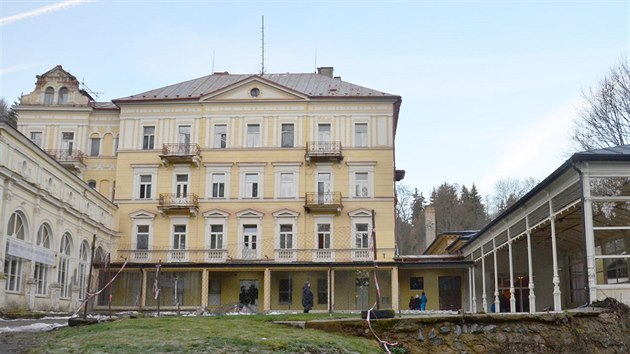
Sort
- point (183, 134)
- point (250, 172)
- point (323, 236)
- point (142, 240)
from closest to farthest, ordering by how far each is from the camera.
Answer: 1. point (323, 236)
2. point (142, 240)
3. point (250, 172)
4. point (183, 134)

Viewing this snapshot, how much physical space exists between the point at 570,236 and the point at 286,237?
19823 mm

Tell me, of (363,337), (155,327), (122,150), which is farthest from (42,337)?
(122,150)

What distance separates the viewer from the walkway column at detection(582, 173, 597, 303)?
A: 17.4 m

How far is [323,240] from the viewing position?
44312 millimetres

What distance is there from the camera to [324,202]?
1737 inches

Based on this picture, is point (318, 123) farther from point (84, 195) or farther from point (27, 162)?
point (27, 162)

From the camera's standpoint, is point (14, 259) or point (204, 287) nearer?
point (14, 259)

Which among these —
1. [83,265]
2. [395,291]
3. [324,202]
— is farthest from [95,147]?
[395,291]

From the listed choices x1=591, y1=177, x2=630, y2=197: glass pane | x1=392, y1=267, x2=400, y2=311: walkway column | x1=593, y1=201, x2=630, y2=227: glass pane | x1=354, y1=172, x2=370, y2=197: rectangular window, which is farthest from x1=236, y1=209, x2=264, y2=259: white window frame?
x1=591, y1=177, x2=630, y2=197: glass pane

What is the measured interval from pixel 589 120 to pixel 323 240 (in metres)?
17.3

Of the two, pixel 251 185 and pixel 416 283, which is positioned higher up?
Result: pixel 251 185

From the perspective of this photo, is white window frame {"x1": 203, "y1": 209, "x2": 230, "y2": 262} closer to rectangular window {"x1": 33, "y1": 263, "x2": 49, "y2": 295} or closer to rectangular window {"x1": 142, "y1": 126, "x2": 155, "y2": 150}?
rectangular window {"x1": 142, "y1": 126, "x2": 155, "y2": 150}

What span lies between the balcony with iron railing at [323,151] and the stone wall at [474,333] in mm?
29933

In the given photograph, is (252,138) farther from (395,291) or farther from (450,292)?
(450,292)
